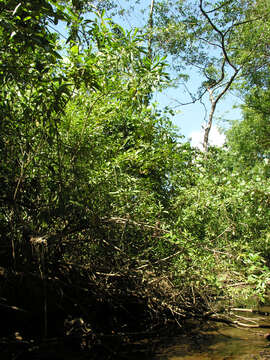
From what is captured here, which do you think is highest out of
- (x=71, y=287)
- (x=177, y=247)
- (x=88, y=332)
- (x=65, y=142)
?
(x=65, y=142)

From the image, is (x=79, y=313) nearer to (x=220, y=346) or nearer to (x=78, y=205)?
(x=78, y=205)

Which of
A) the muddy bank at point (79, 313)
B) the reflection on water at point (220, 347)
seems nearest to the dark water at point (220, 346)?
the reflection on water at point (220, 347)

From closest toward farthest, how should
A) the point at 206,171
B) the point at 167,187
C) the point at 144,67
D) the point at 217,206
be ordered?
the point at 144,67, the point at 217,206, the point at 167,187, the point at 206,171

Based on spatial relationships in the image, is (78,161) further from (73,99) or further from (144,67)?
(144,67)

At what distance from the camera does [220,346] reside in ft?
15.6

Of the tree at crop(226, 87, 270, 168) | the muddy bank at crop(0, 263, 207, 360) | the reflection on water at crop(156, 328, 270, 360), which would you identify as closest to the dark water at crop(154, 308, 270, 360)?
the reflection on water at crop(156, 328, 270, 360)

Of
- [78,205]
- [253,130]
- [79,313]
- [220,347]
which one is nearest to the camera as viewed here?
[78,205]

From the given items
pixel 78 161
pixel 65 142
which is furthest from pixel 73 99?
pixel 78 161

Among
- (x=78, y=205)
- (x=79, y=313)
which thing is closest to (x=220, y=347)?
(x=79, y=313)

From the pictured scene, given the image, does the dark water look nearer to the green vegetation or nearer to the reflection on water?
the reflection on water

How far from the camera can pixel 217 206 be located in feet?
21.1

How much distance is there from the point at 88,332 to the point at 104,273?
76 cm

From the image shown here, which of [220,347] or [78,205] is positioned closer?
[78,205]

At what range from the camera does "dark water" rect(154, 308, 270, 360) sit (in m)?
4.29
